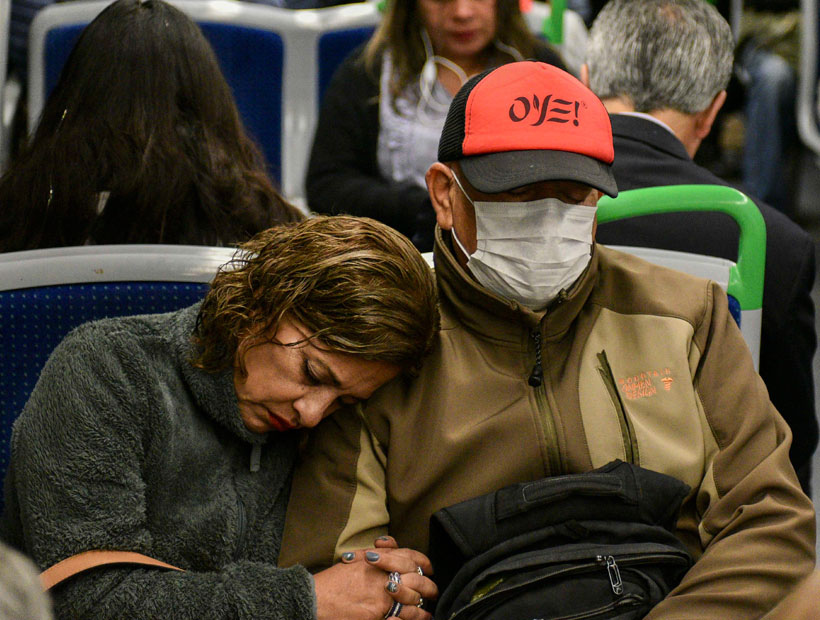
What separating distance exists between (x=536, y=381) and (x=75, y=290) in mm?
803

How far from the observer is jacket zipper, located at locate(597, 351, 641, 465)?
1.65m

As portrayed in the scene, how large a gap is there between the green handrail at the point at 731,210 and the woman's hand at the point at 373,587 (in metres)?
0.77

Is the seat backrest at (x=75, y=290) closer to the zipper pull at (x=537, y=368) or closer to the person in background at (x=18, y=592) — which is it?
the zipper pull at (x=537, y=368)

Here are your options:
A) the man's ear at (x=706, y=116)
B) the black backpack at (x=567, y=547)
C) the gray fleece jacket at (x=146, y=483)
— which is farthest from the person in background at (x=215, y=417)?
the man's ear at (x=706, y=116)

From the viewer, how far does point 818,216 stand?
595 centimetres

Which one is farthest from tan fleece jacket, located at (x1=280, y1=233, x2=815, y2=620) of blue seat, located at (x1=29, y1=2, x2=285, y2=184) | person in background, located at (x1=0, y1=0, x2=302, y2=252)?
blue seat, located at (x1=29, y1=2, x2=285, y2=184)

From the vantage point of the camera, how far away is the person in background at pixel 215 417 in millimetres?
1477

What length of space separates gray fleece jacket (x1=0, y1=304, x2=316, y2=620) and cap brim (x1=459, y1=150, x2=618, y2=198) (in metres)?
0.48

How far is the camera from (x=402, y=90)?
317 centimetres

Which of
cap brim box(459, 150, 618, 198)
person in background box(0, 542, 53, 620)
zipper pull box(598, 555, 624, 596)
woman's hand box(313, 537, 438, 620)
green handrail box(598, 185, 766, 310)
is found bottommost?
woman's hand box(313, 537, 438, 620)

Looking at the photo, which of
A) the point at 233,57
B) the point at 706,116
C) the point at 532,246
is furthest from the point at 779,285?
the point at 233,57

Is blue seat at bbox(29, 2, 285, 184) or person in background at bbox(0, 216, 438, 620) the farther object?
blue seat at bbox(29, 2, 285, 184)

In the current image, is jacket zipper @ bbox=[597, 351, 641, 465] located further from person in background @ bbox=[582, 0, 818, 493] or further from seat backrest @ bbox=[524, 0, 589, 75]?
seat backrest @ bbox=[524, 0, 589, 75]

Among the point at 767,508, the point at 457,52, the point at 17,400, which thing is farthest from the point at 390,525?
the point at 457,52
